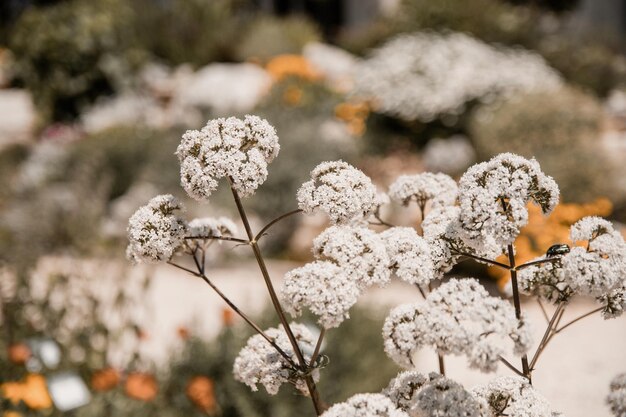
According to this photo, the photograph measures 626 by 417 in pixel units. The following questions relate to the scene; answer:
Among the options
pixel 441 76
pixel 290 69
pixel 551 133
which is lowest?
pixel 551 133

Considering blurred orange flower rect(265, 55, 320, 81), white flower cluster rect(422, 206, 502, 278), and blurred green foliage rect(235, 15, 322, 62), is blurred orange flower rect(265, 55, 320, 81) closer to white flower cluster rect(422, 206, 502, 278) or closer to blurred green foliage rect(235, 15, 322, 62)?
blurred green foliage rect(235, 15, 322, 62)

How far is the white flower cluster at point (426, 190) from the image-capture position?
4.06 feet

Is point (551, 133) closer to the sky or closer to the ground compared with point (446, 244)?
closer to the sky

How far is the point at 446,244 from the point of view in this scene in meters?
1.06

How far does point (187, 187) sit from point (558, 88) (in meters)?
8.93

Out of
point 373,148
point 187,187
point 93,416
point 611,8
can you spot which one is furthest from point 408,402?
point 611,8

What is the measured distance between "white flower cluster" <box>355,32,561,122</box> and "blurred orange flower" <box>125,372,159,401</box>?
7160 millimetres

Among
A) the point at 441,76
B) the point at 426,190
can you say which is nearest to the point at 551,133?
the point at 441,76

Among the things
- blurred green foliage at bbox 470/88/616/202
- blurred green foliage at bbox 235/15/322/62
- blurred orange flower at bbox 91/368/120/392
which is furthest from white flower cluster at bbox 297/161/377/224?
blurred green foliage at bbox 235/15/322/62

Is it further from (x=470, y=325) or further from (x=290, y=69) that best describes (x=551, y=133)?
(x=470, y=325)

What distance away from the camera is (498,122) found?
7.79m

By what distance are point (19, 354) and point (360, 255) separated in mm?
2478

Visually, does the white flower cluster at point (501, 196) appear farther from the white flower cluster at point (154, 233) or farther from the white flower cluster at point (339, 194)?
the white flower cluster at point (154, 233)

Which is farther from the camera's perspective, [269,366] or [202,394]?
[202,394]
